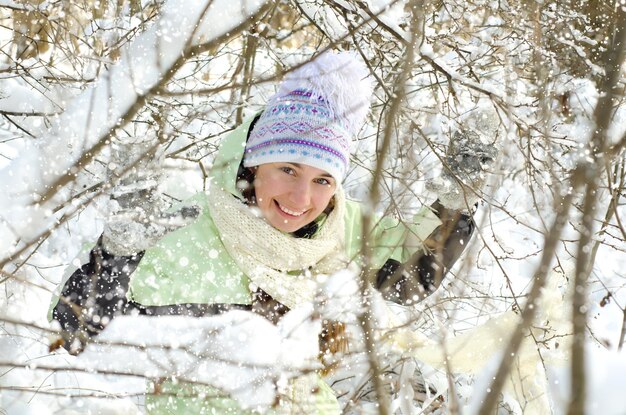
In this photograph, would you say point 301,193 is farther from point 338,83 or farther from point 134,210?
point 134,210

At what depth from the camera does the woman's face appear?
2.55 meters

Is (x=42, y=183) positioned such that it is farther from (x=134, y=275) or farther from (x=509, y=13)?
(x=509, y=13)

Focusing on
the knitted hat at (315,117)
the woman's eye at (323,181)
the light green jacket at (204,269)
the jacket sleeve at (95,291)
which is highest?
the knitted hat at (315,117)

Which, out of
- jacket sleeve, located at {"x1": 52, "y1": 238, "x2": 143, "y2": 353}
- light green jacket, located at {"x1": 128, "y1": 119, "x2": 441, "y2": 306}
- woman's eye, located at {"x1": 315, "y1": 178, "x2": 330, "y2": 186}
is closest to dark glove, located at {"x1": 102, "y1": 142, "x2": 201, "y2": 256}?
jacket sleeve, located at {"x1": 52, "y1": 238, "x2": 143, "y2": 353}

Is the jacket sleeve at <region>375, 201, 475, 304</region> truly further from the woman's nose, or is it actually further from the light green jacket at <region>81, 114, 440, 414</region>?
the woman's nose

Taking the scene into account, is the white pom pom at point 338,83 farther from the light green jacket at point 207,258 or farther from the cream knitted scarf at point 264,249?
the cream knitted scarf at point 264,249

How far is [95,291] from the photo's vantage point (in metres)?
2.23

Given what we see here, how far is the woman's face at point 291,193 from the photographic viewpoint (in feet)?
8.38

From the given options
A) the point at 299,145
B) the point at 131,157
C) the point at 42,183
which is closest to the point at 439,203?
the point at 299,145

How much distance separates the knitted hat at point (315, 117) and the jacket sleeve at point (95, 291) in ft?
2.21

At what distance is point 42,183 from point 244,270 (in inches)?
37.1

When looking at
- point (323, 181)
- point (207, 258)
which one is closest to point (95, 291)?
point (207, 258)

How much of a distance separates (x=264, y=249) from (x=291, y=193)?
9.1 inches

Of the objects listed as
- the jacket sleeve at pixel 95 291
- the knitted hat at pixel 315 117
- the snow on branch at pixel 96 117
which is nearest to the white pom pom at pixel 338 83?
the knitted hat at pixel 315 117
